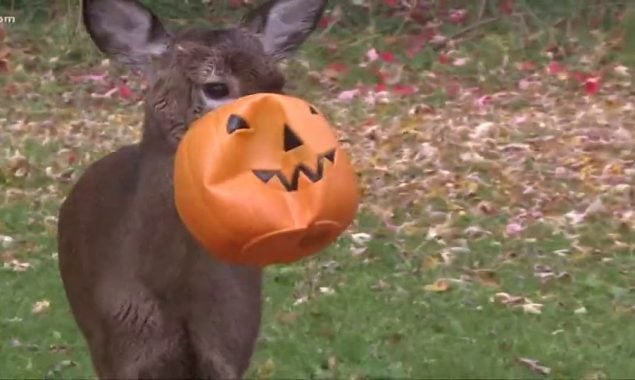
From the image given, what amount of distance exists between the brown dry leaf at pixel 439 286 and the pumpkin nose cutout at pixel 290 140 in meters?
4.03

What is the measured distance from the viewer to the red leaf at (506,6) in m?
15.5

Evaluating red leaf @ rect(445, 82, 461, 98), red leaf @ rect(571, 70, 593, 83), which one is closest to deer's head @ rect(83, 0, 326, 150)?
red leaf @ rect(445, 82, 461, 98)

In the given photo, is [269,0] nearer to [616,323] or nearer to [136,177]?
[136,177]

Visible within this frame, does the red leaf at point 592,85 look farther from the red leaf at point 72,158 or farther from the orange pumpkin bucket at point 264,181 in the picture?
the orange pumpkin bucket at point 264,181

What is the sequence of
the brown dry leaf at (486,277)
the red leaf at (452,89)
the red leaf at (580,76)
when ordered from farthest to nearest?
the red leaf at (580,76), the red leaf at (452,89), the brown dry leaf at (486,277)

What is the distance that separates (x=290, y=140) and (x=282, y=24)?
0.77 m

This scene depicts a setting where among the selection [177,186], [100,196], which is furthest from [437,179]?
[177,186]

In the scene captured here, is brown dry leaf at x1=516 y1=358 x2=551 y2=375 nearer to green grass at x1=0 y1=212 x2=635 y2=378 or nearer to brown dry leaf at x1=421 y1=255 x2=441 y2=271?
green grass at x1=0 y1=212 x2=635 y2=378

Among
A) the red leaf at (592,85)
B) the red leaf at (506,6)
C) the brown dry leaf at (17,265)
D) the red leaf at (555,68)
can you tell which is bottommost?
the red leaf at (506,6)

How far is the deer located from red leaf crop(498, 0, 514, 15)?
10818 millimetres

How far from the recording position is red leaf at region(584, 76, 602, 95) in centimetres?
1341

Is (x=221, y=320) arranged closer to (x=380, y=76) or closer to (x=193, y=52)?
(x=193, y=52)

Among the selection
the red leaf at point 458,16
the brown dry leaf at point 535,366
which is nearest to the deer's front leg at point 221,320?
the brown dry leaf at point 535,366

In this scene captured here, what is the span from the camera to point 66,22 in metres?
15.7
